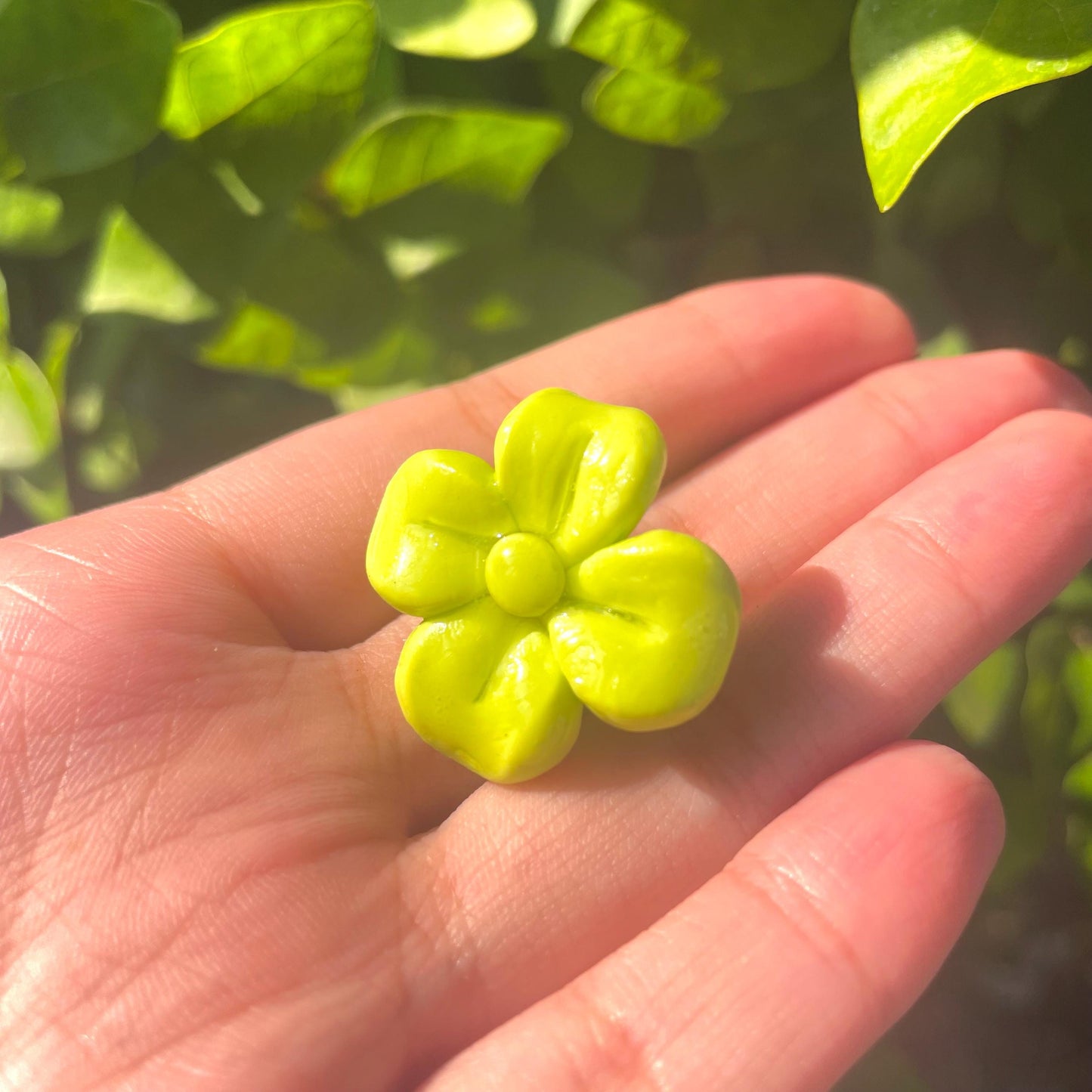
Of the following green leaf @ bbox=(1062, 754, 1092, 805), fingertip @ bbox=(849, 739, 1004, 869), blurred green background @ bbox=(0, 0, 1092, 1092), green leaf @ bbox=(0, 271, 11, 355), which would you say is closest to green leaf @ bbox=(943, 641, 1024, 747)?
blurred green background @ bbox=(0, 0, 1092, 1092)

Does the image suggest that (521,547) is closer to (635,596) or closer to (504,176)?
(635,596)

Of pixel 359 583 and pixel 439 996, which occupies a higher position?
pixel 359 583

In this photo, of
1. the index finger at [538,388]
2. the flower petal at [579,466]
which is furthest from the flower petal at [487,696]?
the index finger at [538,388]

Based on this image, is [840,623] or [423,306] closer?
[840,623]

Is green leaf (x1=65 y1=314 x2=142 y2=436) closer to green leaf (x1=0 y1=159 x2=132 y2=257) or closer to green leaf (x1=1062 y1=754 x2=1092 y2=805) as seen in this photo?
green leaf (x1=0 y1=159 x2=132 y2=257)

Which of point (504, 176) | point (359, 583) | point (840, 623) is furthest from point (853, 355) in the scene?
point (359, 583)

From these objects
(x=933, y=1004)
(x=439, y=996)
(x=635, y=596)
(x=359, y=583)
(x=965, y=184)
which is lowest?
(x=933, y=1004)

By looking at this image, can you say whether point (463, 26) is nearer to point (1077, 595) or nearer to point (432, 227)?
point (432, 227)

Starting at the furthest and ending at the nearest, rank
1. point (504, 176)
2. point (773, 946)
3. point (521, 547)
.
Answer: point (504, 176) < point (521, 547) < point (773, 946)
